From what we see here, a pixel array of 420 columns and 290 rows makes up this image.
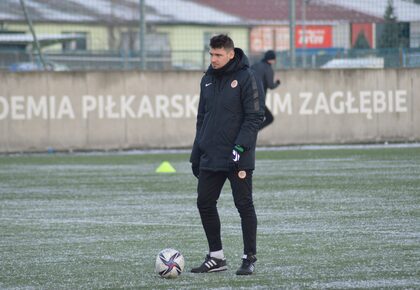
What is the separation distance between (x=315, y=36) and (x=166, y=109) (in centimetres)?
712

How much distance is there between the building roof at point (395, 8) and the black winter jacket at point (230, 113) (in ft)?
49.8

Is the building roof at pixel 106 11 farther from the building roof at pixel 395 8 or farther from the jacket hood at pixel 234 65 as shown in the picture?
the jacket hood at pixel 234 65

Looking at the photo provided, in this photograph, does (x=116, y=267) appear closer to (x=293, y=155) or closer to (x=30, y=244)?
(x=30, y=244)

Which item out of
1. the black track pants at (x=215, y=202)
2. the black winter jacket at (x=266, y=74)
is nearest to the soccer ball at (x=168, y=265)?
the black track pants at (x=215, y=202)

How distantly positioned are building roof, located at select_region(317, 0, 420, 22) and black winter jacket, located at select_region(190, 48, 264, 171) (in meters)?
15.2

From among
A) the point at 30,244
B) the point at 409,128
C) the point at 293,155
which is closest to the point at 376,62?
the point at 409,128

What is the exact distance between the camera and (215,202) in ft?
29.1

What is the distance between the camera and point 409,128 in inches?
920

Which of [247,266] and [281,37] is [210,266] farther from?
[281,37]

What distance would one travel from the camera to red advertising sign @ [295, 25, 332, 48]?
84.6 feet

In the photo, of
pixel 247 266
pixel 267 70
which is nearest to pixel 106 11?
pixel 267 70

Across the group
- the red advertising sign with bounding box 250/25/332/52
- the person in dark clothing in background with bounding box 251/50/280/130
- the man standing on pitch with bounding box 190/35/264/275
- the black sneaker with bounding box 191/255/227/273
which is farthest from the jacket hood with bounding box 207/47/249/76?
the red advertising sign with bounding box 250/25/332/52

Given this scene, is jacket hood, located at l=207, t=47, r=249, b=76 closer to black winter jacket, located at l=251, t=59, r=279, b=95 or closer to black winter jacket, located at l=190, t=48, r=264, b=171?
black winter jacket, located at l=190, t=48, r=264, b=171

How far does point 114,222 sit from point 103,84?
35.2ft
